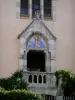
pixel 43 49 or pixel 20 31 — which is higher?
pixel 20 31

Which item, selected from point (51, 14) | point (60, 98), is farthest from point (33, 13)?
point (60, 98)

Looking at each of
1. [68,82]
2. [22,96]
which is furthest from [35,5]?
[22,96]

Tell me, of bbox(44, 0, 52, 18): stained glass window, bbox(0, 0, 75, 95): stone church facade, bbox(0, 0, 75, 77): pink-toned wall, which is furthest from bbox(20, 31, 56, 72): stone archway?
bbox(44, 0, 52, 18): stained glass window

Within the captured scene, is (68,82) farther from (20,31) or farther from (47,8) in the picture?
(47,8)

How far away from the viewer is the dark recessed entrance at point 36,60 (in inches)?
955

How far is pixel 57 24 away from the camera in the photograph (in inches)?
958

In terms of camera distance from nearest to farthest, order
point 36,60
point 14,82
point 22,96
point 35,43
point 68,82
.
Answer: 1. point 22,96
2. point 68,82
3. point 14,82
4. point 35,43
5. point 36,60

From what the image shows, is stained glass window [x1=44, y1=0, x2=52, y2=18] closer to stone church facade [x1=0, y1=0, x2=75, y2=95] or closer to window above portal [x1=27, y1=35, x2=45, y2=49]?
stone church facade [x1=0, y1=0, x2=75, y2=95]

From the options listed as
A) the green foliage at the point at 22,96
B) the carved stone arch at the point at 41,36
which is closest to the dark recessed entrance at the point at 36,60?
the carved stone arch at the point at 41,36

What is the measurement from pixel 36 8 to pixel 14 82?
5.19m

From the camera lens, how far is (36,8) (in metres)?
24.5

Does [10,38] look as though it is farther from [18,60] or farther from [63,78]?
[63,78]

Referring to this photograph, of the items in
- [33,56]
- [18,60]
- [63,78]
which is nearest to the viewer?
[63,78]

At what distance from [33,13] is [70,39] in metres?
2.79
